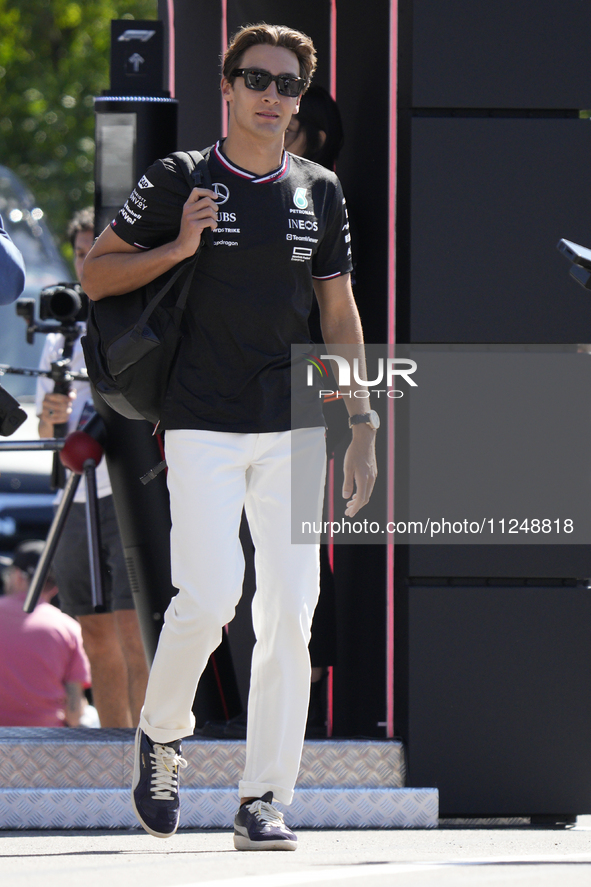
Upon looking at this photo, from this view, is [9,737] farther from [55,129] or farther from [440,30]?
[55,129]

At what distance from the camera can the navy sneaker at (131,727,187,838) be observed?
138 inches

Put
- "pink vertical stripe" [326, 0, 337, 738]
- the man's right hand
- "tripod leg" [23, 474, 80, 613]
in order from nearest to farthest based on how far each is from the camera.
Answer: the man's right hand, "pink vertical stripe" [326, 0, 337, 738], "tripod leg" [23, 474, 80, 613]

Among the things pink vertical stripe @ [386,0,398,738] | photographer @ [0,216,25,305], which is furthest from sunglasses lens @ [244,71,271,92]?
pink vertical stripe @ [386,0,398,738]

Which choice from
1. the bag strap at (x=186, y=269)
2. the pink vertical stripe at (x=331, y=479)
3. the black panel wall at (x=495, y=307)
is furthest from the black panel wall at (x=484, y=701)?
the bag strap at (x=186, y=269)

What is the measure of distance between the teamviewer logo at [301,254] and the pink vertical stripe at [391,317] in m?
0.88

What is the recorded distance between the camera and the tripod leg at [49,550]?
499cm

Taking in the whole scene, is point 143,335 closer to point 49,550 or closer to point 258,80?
point 258,80

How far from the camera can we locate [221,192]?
11.5 feet

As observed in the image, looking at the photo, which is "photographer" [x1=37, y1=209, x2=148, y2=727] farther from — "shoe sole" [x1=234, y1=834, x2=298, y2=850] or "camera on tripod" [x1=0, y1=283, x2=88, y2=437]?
"shoe sole" [x1=234, y1=834, x2=298, y2=850]

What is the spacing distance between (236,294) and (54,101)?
16.2m

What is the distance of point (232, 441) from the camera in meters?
Result: 3.51

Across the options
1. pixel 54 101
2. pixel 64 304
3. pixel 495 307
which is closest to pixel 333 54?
pixel 495 307

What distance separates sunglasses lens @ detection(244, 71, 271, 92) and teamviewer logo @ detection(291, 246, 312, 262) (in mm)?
404

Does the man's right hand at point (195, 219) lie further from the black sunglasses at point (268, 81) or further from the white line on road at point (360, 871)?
the white line on road at point (360, 871)
